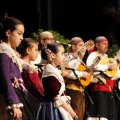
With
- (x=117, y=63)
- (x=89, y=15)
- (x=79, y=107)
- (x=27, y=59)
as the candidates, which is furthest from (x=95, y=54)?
(x=89, y=15)

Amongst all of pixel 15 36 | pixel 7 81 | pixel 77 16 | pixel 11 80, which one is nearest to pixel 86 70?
pixel 15 36

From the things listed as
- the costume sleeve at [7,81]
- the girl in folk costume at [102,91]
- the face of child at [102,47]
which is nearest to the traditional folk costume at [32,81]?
the costume sleeve at [7,81]

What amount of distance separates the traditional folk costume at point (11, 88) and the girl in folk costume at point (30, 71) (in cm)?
73

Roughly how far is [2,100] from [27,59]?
1410 millimetres

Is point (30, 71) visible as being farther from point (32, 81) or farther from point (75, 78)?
point (75, 78)

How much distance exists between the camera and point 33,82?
6.34 metres

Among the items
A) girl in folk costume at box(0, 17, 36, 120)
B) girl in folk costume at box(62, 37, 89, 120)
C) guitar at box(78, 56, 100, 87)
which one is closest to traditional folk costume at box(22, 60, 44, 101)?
girl in folk costume at box(0, 17, 36, 120)

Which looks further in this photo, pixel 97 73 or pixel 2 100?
pixel 97 73

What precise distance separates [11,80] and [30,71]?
0.97m

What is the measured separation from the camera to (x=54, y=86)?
6.37 meters

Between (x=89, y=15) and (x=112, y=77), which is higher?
(x=89, y=15)

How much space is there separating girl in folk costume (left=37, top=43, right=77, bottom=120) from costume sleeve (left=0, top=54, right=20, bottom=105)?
1171 millimetres

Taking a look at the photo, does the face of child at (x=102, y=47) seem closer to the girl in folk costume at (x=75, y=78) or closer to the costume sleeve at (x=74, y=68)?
the girl in folk costume at (x=75, y=78)

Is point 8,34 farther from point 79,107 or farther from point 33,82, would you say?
point 79,107
